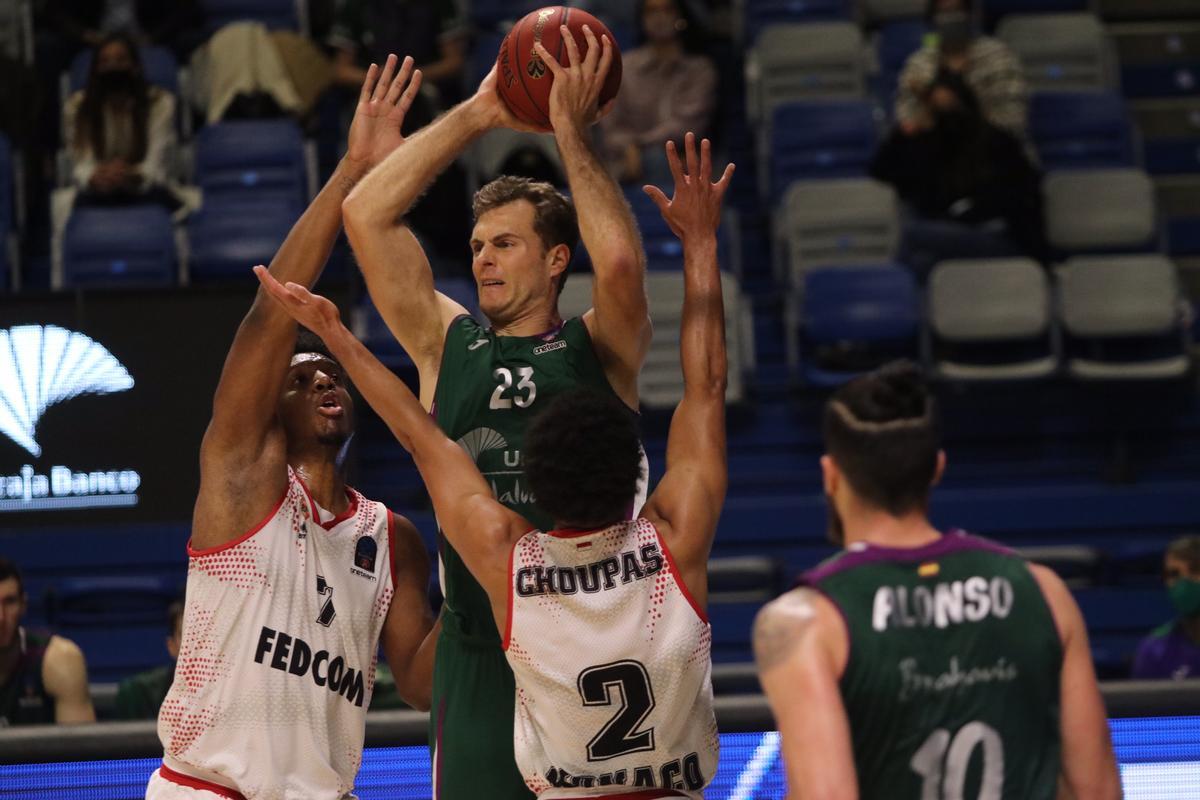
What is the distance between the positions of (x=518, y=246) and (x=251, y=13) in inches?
282

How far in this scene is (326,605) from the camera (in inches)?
157

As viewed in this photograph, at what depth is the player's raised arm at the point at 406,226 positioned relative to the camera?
394 cm

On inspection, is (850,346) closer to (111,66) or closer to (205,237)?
(205,237)

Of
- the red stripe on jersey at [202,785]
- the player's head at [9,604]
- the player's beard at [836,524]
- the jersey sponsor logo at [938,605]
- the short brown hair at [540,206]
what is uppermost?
the short brown hair at [540,206]

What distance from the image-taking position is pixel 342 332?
11.7 ft

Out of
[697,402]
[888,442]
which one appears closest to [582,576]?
[697,402]

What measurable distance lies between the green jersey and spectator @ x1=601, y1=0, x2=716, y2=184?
5.46 meters

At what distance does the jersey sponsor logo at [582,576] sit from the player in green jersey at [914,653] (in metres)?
0.53

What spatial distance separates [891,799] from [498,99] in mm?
1970

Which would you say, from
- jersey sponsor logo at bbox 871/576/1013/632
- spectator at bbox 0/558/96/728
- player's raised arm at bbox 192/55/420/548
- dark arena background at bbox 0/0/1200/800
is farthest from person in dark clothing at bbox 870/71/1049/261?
jersey sponsor logo at bbox 871/576/1013/632

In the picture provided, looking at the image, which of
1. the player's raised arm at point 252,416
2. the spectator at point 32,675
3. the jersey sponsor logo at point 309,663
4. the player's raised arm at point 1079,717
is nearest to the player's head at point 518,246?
the player's raised arm at point 252,416

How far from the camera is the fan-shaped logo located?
6.67 meters

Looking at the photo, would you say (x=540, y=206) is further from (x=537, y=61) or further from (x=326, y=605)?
(x=326, y=605)

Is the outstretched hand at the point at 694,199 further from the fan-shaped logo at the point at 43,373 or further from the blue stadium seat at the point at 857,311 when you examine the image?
the blue stadium seat at the point at 857,311
